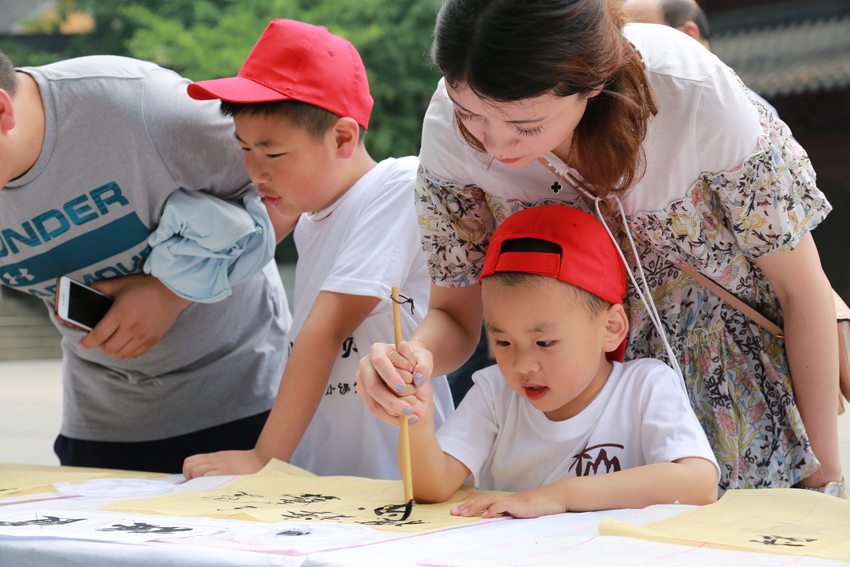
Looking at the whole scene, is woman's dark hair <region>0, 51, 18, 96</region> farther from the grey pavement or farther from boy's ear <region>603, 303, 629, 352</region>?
the grey pavement

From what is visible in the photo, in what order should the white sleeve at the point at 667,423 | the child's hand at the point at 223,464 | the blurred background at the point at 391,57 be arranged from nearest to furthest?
the white sleeve at the point at 667,423 → the child's hand at the point at 223,464 → the blurred background at the point at 391,57

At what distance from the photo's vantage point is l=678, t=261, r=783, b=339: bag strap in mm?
1264

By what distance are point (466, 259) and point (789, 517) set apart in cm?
62

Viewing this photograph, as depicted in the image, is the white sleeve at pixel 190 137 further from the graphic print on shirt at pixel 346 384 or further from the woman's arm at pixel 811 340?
the woman's arm at pixel 811 340

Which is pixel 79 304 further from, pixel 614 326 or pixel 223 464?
pixel 614 326

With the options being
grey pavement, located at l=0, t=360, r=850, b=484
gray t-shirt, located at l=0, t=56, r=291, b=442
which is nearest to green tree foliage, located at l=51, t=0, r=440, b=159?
grey pavement, located at l=0, t=360, r=850, b=484

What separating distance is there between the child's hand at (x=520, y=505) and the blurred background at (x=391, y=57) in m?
5.74

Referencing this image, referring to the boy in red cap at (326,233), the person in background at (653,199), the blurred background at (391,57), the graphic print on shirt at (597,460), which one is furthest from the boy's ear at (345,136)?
the blurred background at (391,57)

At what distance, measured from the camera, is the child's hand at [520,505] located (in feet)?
3.51

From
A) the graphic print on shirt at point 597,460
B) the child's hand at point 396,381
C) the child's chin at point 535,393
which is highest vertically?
the child's hand at point 396,381

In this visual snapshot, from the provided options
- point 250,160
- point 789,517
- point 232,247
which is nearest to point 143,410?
point 232,247

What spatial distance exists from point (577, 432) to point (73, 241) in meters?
0.97

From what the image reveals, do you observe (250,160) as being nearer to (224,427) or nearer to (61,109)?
(61,109)

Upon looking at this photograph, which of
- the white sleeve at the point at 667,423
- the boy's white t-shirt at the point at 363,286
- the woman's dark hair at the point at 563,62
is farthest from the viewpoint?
the boy's white t-shirt at the point at 363,286
